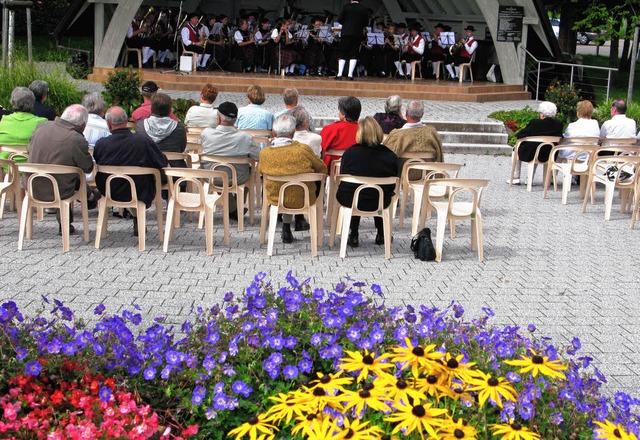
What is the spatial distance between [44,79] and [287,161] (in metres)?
7.73

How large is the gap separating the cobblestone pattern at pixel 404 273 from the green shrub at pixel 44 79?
5.01 m

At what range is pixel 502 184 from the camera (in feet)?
43.4

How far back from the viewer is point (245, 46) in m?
22.0

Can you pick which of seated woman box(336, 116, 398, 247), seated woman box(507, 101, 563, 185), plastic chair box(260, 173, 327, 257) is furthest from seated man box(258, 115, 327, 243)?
seated woman box(507, 101, 563, 185)

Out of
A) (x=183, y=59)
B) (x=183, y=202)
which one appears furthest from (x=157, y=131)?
(x=183, y=59)

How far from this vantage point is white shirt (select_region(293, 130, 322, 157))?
9297mm

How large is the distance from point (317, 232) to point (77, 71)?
1342 centimetres

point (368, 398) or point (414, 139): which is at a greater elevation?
point (414, 139)

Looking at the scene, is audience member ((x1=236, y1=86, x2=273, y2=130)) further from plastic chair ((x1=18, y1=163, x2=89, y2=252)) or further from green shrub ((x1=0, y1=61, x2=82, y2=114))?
green shrub ((x1=0, y1=61, x2=82, y2=114))

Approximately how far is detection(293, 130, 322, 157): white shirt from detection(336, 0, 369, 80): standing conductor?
33.7 feet

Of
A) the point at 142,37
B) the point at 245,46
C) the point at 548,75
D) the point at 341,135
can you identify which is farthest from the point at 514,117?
the point at 341,135

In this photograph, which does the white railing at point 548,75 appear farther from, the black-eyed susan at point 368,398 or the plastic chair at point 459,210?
the black-eyed susan at point 368,398

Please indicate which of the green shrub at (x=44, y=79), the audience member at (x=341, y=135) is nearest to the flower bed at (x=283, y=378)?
the audience member at (x=341, y=135)

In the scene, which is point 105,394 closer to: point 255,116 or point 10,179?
point 10,179
